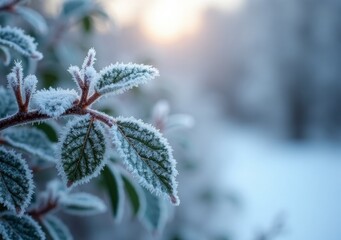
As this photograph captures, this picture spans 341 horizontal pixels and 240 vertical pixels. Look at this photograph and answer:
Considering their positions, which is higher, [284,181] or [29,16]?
[284,181]

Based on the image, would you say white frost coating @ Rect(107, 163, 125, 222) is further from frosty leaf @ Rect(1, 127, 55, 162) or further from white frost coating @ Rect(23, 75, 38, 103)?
white frost coating @ Rect(23, 75, 38, 103)

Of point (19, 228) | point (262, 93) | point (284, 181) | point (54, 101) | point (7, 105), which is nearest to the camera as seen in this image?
point (54, 101)

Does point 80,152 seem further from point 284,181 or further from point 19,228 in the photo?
point 284,181

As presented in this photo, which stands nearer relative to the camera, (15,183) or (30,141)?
(15,183)

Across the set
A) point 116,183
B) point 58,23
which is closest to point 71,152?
point 116,183

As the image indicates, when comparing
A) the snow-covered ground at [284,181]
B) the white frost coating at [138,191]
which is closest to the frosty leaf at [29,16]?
the white frost coating at [138,191]

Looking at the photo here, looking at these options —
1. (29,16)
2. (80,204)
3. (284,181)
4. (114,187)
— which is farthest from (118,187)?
(284,181)

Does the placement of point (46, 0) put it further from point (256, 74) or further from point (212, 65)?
point (212, 65)

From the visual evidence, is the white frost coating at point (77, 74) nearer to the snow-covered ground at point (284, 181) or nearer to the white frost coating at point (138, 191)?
the white frost coating at point (138, 191)
